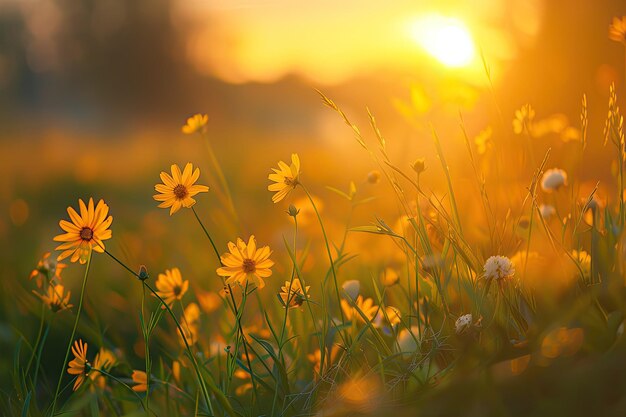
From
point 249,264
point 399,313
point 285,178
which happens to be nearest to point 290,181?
point 285,178

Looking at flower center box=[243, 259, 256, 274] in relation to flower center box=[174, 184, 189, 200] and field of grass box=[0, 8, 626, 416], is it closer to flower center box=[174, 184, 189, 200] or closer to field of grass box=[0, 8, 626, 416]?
field of grass box=[0, 8, 626, 416]

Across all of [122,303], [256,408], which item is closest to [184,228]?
[122,303]

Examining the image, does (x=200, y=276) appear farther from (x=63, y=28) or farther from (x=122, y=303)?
(x=63, y=28)

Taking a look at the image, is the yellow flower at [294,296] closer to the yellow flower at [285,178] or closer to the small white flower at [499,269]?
the yellow flower at [285,178]

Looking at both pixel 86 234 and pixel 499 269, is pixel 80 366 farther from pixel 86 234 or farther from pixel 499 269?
pixel 499 269

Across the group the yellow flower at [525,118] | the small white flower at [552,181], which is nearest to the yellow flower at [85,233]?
the yellow flower at [525,118]

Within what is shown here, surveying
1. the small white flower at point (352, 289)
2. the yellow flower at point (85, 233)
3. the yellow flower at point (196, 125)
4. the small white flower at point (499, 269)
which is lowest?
the small white flower at point (499, 269)
